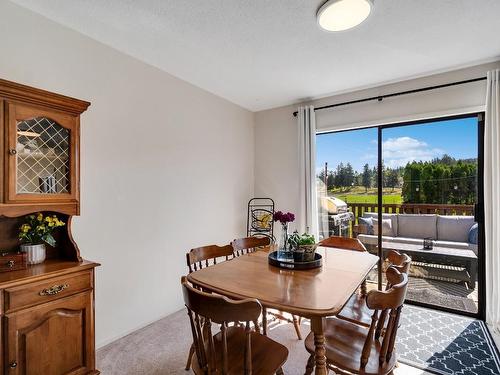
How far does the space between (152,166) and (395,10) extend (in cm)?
245

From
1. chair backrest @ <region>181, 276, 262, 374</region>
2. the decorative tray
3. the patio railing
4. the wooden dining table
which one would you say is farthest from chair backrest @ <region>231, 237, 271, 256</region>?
the patio railing

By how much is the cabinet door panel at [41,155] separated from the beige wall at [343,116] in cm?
274

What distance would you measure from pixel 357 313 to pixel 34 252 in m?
2.27

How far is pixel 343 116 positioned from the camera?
3521mm

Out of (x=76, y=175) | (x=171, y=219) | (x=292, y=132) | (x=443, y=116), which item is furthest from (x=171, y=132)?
(x=443, y=116)

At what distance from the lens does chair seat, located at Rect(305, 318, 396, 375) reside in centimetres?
133

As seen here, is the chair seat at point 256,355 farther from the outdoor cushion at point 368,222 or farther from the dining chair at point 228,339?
the outdoor cushion at point 368,222

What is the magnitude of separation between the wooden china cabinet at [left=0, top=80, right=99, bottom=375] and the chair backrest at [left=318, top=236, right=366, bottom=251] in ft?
6.99

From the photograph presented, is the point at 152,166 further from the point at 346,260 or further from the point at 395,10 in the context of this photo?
the point at 395,10

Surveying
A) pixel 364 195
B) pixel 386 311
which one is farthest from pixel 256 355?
pixel 364 195

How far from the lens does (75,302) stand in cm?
170

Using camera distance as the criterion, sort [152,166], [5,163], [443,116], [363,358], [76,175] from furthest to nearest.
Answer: [443,116] → [152,166] → [76,175] → [5,163] → [363,358]

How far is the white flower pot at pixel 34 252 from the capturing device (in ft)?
5.63

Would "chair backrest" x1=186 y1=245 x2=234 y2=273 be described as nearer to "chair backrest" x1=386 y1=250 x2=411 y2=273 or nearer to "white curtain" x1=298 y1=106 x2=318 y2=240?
"chair backrest" x1=386 y1=250 x2=411 y2=273
